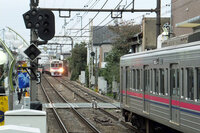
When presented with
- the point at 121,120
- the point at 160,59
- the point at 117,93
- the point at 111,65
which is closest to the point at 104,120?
the point at 121,120

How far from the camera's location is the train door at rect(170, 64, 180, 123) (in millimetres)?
9531

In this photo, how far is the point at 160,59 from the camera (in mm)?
10898

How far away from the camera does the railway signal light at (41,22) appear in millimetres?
9930

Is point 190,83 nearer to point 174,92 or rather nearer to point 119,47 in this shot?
point 174,92

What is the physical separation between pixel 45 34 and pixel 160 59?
3371mm

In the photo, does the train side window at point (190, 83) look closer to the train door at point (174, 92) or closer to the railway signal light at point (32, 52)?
the train door at point (174, 92)

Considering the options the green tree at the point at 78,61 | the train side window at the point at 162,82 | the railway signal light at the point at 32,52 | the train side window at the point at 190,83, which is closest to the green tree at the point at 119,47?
the green tree at the point at 78,61

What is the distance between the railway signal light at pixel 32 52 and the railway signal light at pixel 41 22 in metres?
0.54

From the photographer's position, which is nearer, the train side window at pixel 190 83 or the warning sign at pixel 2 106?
the train side window at pixel 190 83

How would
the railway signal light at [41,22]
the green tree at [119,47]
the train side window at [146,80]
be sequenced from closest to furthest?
the railway signal light at [41,22] < the train side window at [146,80] < the green tree at [119,47]

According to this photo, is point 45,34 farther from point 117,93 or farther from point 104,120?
point 117,93

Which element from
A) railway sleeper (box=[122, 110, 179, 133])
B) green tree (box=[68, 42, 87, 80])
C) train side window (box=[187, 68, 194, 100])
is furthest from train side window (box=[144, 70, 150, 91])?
green tree (box=[68, 42, 87, 80])

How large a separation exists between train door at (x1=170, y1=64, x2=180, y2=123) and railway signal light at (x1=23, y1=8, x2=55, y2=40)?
3.31 meters

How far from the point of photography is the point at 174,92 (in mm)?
9766
